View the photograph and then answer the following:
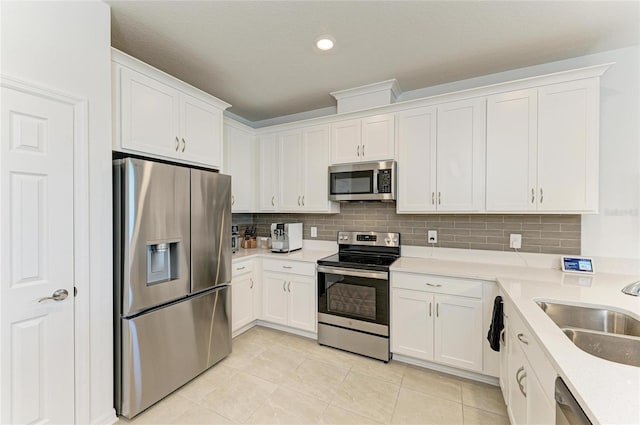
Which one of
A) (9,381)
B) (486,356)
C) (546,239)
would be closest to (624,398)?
(486,356)

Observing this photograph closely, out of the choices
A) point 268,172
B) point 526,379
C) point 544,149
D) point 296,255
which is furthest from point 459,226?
point 268,172

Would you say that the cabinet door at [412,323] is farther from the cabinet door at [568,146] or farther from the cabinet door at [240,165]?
the cabinet door at [240,165]

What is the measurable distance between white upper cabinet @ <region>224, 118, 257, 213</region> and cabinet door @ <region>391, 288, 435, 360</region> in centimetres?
199

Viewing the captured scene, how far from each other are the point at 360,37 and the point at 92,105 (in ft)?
6.02

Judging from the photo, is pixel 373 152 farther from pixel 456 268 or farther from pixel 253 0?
pixel 253 0

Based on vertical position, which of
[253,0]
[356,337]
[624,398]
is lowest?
[356,337]

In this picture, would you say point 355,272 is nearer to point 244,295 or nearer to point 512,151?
point 244,295

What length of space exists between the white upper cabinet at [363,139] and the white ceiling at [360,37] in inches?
15.9

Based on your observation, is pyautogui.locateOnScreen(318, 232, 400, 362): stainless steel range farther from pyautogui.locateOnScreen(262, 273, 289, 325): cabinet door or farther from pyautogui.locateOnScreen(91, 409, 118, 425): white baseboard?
pyautogui.locateOnScreen(91, 409, 118, 425): white baseboard

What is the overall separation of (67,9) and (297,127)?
2036 mm

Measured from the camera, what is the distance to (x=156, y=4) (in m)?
1.70

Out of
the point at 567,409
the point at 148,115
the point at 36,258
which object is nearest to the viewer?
the point at 567,409

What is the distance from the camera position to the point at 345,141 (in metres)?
2.94

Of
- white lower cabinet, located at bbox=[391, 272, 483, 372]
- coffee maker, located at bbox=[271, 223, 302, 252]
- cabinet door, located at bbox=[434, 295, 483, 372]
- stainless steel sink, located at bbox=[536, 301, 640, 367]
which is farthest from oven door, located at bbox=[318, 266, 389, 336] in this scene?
stainless steel sink, located at bbox=[536, 301, 640, 367]
